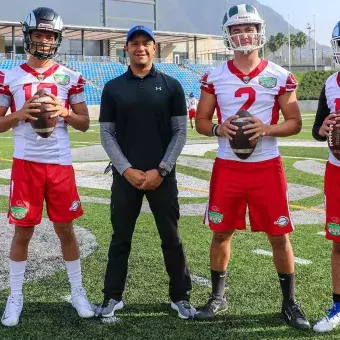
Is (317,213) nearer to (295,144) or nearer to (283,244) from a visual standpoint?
(283,244)

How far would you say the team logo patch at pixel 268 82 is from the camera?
3.34m

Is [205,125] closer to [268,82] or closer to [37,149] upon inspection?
[268,82]

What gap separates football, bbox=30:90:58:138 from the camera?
325cm

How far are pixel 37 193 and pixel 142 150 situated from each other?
0.74 meters

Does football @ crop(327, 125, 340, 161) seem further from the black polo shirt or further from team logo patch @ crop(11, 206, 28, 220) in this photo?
team logo patch @ crop(11, 206, 28, 220)

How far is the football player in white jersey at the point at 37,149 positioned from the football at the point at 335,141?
5.25 feet

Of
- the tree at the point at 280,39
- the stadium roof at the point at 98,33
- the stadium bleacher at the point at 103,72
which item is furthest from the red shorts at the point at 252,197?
the tree at the point at 280,39

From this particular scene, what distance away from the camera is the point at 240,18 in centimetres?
330

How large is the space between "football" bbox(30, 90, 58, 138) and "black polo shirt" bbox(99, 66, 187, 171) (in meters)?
0.34

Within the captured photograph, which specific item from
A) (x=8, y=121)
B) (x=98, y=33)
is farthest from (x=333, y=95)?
(x=98, y=33)

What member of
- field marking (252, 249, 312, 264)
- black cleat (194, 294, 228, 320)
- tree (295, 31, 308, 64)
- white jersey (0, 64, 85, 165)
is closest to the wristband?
white jersey (0, 64, 85, 165)

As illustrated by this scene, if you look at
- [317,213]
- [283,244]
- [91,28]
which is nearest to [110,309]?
[283,244]

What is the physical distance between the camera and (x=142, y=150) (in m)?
3.44

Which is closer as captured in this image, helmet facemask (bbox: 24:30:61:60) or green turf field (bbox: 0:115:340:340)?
green turf field (bbox: 0:115:340:340)
